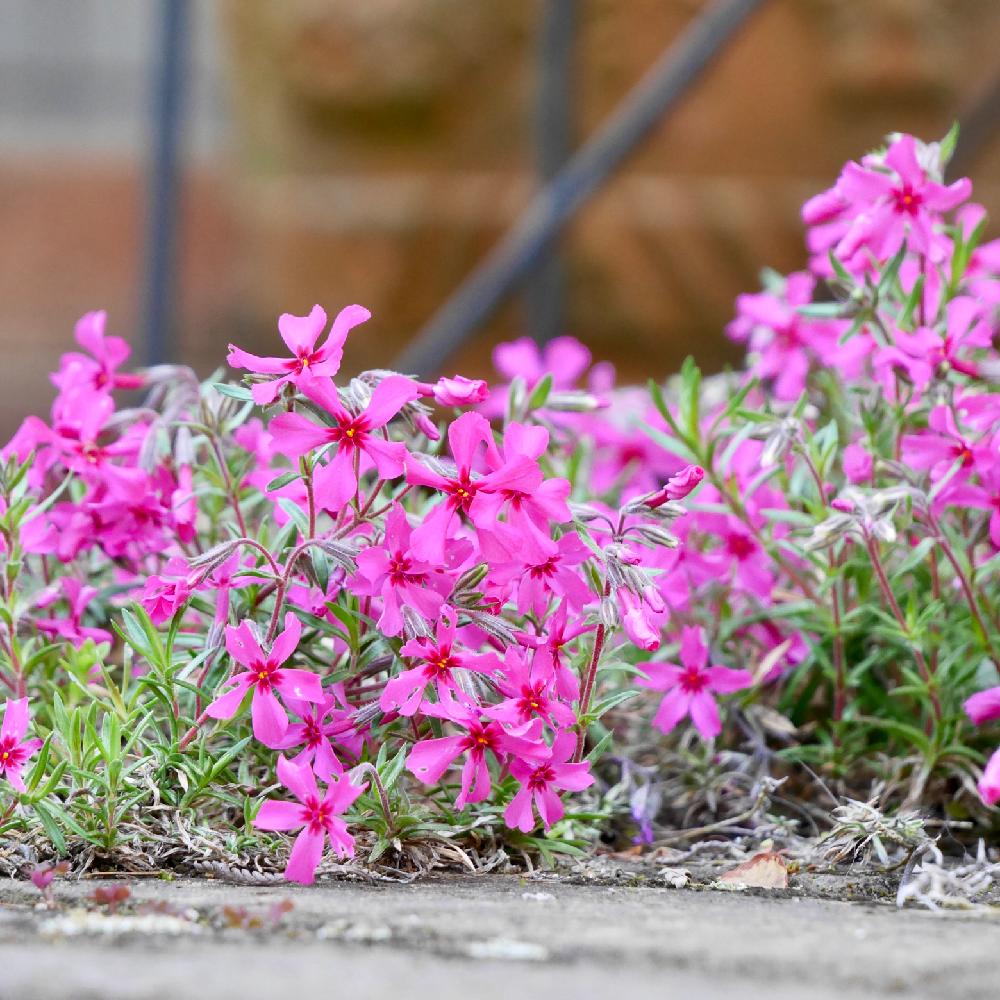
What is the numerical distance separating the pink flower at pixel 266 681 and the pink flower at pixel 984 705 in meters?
0.58

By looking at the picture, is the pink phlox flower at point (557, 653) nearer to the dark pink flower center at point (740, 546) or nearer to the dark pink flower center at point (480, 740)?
the dark pink flower center at point (480, 740)

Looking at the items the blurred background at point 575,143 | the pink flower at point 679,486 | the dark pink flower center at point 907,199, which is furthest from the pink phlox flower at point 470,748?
the blurred background at point 575,143

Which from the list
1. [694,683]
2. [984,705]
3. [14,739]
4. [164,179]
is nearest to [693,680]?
[694,683]

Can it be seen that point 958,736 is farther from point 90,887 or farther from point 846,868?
point 90,887

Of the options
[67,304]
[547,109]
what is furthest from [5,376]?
[547,109]

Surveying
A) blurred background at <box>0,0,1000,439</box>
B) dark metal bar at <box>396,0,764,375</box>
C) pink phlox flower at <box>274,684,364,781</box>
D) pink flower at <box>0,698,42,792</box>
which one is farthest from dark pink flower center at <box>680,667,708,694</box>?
blurred background at <box>0,0,1000,439</box>

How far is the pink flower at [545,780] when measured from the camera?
1185mm

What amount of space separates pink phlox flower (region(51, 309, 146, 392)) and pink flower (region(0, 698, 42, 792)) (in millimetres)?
387

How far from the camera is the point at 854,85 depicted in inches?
176

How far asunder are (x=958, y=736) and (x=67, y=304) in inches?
252

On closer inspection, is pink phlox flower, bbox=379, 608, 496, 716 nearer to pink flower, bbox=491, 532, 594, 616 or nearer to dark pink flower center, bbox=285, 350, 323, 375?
pink flower, bbox=491, 532, 594, 616

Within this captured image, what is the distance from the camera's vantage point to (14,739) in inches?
46.9

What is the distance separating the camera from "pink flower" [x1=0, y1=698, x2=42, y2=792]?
119cm

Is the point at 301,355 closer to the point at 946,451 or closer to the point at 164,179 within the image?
the point at 946,451
